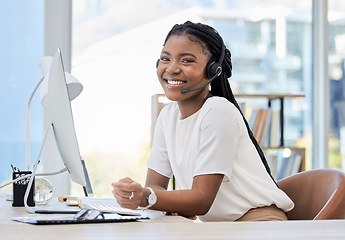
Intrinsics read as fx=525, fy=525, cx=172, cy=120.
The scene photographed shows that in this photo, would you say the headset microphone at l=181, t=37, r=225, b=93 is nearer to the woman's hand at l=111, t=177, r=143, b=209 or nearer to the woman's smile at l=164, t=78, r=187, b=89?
the woman's smile at l=164, t=78, r=187, b=89

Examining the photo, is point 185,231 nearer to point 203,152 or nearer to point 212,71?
point 203,152

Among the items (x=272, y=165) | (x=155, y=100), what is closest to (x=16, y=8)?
(x=155, y=100)

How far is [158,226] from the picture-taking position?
3.40 feet

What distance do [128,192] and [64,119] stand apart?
0.83 feet

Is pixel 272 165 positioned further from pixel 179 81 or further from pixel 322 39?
pixel 179 81

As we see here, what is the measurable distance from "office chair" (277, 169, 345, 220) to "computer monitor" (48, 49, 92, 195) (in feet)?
2.54

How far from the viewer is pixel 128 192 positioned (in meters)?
1.38

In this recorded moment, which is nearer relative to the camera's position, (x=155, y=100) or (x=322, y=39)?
(x=155, y=100)

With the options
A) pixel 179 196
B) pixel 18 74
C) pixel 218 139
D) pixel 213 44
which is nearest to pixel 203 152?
pixel 218 139

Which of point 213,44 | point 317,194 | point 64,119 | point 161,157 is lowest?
point 317,194

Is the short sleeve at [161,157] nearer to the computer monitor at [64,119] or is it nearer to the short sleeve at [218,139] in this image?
the short sleeve at [218,139]

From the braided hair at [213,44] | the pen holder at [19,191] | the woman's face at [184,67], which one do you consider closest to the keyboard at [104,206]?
the pen holder at [19,191]

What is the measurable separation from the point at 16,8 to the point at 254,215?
2.75m

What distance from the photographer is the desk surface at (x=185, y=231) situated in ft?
2.91
